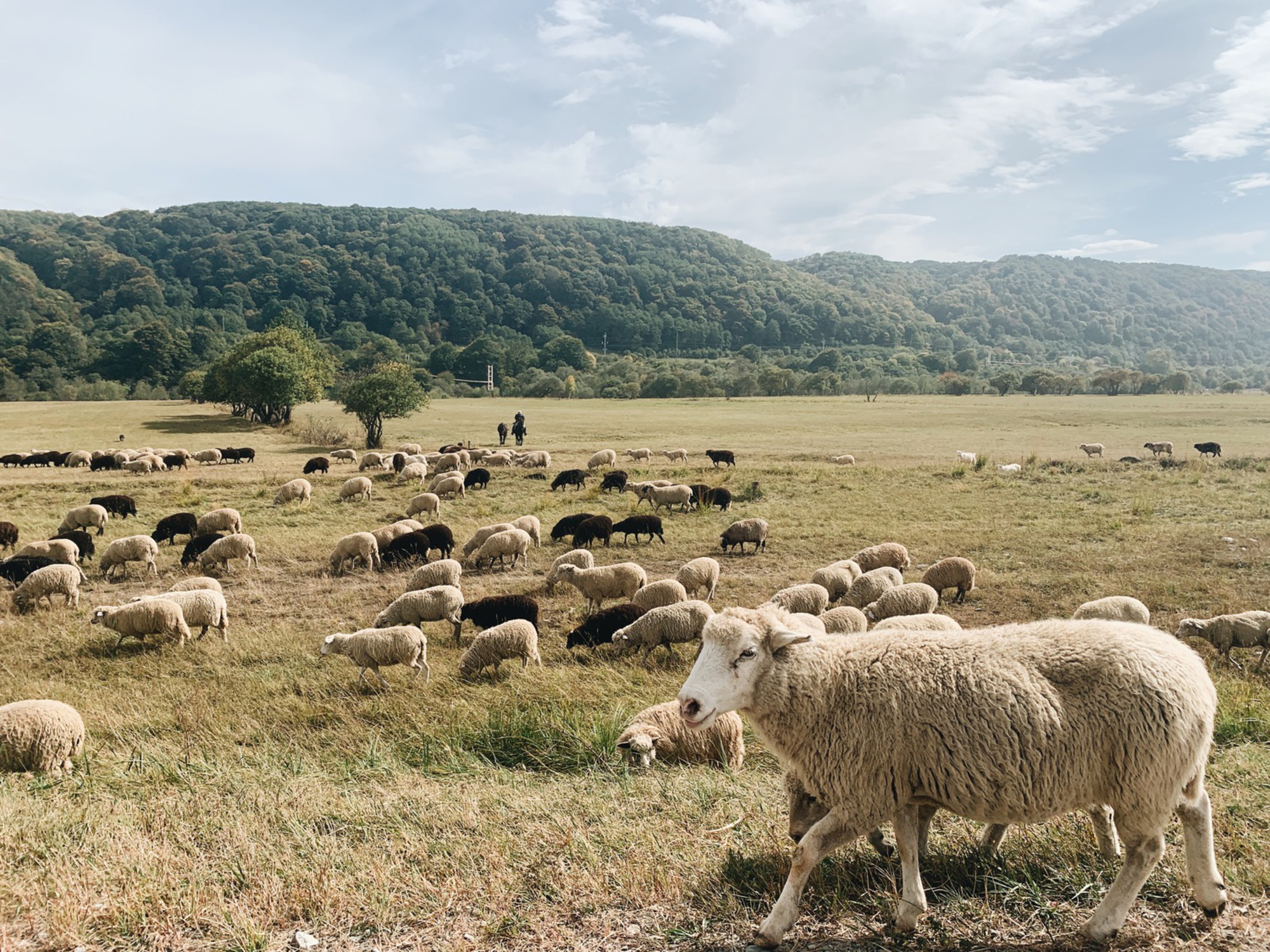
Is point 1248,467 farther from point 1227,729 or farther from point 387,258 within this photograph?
point 387,258

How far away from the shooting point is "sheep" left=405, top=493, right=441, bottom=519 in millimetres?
20531

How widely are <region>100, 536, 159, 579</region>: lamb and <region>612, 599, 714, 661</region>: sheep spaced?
36.1 ft

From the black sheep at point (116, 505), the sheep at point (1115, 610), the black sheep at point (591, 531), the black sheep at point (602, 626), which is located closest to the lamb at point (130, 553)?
the black sheep at point (116, 505)

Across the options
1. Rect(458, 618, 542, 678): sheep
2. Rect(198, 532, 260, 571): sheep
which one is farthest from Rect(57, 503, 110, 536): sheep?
Rect(458, 618, 542, 678): sheep

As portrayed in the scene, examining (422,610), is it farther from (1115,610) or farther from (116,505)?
(116,505)

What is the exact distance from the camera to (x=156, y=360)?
8519 centimetres

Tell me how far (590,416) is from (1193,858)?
5660 cm

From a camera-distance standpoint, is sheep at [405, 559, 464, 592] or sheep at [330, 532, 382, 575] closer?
sheep at [405, 559, 464, 592]

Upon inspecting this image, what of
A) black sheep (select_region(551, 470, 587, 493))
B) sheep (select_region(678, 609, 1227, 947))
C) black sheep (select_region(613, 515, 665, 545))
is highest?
sheep (select_region(678, 609, 1227, 947))

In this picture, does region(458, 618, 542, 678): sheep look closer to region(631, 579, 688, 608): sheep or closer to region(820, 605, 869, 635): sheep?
region(631, 579, 688, 608): sheep

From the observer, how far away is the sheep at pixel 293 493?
22.2 m

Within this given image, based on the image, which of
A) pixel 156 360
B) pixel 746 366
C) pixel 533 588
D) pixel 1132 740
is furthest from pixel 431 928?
pixel 746 366

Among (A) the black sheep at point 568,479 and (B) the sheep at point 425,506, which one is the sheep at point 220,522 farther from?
(A) the black sheep at point 568,479

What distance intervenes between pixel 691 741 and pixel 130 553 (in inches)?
553
